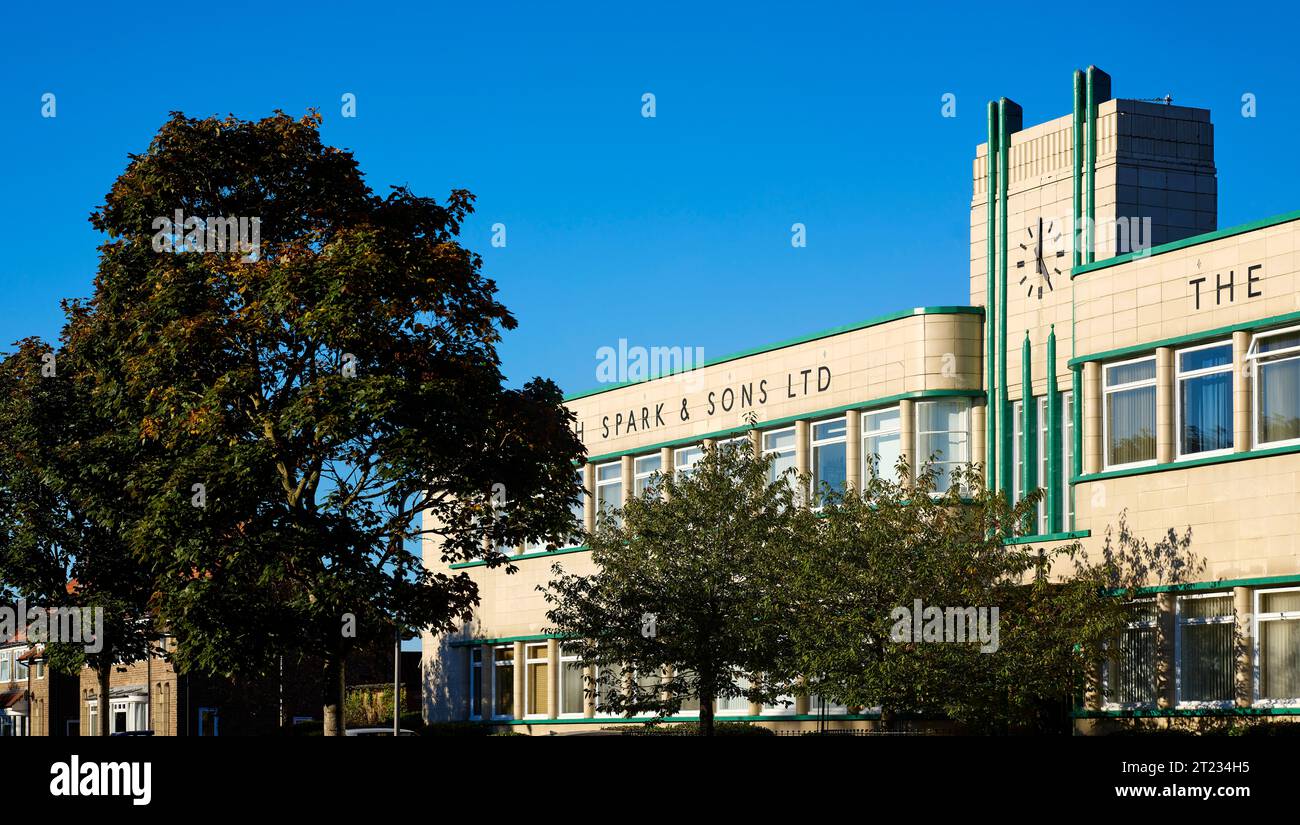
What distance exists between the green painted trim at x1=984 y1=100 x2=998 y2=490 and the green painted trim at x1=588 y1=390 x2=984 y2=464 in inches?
21.8

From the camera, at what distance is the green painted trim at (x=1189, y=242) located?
101 ft

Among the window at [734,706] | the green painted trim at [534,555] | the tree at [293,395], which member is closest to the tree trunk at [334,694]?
the tree at [293,395]

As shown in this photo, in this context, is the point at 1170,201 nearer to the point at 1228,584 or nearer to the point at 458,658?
the point at 1228,584

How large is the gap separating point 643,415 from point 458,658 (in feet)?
38.2

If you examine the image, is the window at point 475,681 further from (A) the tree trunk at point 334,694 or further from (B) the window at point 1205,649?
(B) the window at point 1205,649

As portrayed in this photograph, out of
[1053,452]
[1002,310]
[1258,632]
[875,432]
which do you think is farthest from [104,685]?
[1258,632]

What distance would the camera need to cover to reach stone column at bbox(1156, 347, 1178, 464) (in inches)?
1283

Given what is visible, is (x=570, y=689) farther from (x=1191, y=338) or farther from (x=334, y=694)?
(x=1191, y=338)

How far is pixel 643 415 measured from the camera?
49.1 m

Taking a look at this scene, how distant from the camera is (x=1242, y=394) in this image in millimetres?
31250

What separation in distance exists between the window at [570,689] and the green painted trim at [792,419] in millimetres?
5639

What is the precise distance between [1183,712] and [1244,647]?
1.64 m

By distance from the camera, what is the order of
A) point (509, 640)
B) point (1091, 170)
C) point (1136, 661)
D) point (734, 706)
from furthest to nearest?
point (509, 640), point (734, 706), point (1091, 170), point (1136, 661)
